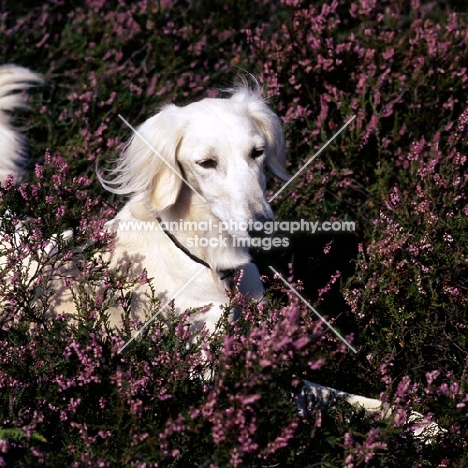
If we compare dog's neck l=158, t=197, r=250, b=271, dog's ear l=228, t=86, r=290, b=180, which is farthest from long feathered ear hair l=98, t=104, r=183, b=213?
dog's ear l=228, t=86, r=290, b=180

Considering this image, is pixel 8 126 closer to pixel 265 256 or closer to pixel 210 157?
pixel 210 157

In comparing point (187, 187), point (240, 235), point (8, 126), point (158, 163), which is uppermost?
point (8, 126)

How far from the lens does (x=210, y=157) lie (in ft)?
11.0

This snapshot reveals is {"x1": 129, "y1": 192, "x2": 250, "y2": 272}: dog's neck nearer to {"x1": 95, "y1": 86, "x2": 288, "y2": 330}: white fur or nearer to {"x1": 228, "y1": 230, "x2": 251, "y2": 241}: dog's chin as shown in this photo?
{"x1": 95, "y1": 86, "x2": 288, "y2": 330}: white fur

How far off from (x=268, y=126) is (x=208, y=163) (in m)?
0.59

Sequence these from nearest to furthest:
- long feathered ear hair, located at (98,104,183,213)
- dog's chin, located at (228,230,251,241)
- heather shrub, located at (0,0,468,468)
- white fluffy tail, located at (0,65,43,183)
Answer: heather shrub, located at (0,0,468,468) → dog's chin, located at (228,230,251,241) → long feathered ear hair, located at (98,104,183,213) → white fluffy tail, located at (0,65,43,183)

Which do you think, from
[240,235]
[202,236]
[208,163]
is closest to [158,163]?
[208,163]

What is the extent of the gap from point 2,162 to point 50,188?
2.83 feet

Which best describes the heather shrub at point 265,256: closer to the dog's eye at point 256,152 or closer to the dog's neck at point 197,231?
the dog's neck at point 197,231

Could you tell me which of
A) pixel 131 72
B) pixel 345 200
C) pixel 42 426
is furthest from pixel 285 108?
pixel 42 426

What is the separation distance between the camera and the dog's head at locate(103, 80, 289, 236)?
3.28m

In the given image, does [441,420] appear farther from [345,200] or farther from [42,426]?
[345,200]

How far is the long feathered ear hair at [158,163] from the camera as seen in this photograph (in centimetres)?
352

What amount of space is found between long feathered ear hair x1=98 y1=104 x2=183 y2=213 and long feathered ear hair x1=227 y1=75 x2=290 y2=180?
44 centimetres
